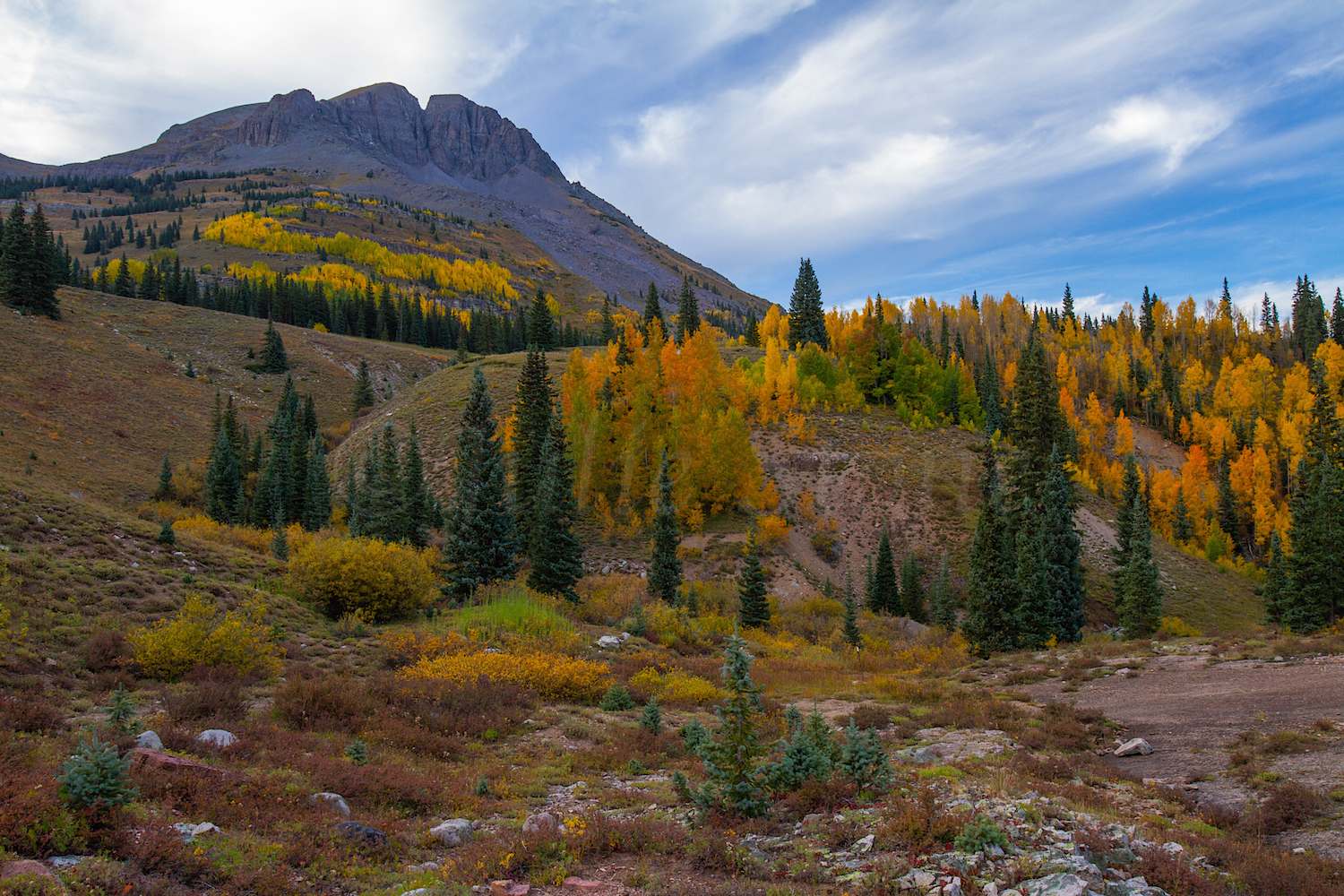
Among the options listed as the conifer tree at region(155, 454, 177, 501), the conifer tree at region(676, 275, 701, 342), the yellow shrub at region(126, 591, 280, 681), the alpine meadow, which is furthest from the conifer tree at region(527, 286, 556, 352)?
the yellow shrub at region(126, 591, 280, 681)

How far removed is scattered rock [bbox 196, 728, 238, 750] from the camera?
897 cm

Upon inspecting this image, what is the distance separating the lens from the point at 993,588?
95.2 feet

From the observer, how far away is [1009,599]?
29.2 metres

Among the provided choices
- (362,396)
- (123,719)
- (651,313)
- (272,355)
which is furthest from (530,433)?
(272,355)

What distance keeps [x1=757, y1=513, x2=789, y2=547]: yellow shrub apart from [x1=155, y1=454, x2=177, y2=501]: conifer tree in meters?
46.4

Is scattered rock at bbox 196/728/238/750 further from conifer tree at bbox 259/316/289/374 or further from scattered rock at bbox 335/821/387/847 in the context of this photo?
conifer tree at bbox 259/316/289/374

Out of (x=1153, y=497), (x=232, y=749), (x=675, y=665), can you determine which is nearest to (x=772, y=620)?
(x=675, y=665)

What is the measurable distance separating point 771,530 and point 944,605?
43.3 feet

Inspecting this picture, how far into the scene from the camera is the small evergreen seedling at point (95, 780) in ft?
18.7

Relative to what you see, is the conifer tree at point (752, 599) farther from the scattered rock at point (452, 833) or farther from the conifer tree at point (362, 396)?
the conifer tree at point (362, 396)

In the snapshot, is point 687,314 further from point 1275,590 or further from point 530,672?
point 530,672

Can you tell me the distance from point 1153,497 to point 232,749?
10020 cm

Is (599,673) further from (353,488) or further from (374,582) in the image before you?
(353,488)

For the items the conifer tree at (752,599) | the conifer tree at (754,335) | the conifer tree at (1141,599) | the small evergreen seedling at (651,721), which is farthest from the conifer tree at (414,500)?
the conifer tree at (754,335)
